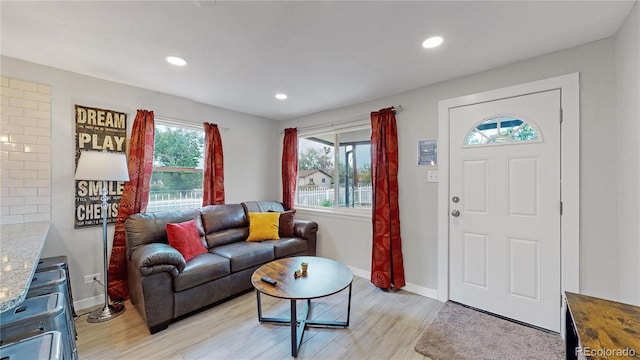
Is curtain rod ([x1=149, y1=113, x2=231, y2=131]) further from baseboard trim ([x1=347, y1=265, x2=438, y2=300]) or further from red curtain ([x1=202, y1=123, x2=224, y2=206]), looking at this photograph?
baseboard trim ([x1=347, y1=265, x2=438, y2=300])

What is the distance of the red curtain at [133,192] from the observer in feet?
8.56

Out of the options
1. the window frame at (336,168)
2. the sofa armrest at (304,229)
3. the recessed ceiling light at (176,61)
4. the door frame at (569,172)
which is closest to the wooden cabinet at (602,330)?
the door frame at (569,172)

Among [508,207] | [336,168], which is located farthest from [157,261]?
[508,207]

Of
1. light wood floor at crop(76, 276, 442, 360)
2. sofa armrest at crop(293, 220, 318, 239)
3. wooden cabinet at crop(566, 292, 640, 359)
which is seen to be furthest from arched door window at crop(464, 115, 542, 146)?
sofa armrest at crop(293, 220, 318, 239)

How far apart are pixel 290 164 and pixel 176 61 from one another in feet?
7.18

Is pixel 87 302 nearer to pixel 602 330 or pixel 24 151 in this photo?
pixel 24 151

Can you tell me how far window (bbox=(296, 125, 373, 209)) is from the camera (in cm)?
347

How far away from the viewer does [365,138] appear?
345 centimetres

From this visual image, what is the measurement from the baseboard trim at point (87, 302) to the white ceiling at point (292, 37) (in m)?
2.24

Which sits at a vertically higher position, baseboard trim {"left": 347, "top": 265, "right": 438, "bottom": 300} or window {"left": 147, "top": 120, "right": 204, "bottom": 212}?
window {"left": 147, "top": 120, "right": 204, "bottom": 212}

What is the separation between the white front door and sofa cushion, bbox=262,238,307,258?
5.87 ft

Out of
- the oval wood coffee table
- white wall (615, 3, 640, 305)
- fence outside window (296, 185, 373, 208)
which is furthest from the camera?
fence outside window (296, 185, 373, 208)

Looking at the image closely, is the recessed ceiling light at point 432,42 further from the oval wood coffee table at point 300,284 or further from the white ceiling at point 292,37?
the oval wood coffee table at point 300,284

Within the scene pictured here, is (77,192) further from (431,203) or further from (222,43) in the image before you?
(431,203)
